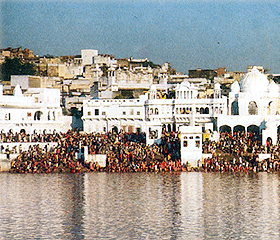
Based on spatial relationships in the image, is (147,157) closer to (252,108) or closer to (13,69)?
(252,108)

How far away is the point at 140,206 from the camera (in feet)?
124

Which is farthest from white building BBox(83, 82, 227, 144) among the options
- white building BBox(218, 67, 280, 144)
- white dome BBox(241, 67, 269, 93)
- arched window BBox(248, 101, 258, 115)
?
arched window BBox(248, 101, 258, 115)

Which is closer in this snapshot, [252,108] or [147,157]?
[147,157]

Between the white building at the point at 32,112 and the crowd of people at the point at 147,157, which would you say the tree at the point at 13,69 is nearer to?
the white building at the point at 32,112

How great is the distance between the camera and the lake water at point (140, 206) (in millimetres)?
31891

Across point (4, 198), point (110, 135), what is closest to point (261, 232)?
point (4, 198)

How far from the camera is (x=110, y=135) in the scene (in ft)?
199

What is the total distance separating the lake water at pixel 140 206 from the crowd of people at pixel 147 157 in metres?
1.66

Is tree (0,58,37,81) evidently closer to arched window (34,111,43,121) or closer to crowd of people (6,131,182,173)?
arched window (34,111,43,121)

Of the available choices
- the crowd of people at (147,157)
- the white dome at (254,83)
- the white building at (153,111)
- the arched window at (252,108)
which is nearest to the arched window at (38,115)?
the white building at (153,111)

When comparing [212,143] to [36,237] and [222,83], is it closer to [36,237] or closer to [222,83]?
[36,237]

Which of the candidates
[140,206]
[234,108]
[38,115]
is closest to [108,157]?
[140,206]

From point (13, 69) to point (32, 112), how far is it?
1065 inches

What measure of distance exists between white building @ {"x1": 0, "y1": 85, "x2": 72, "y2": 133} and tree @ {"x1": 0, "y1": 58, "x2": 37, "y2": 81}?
73.2 feet
